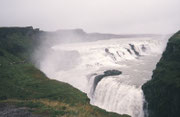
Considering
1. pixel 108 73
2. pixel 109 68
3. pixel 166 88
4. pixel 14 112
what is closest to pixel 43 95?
pixel 14 112

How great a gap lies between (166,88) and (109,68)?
3648 cm

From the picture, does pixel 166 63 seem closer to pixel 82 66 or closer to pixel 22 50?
pixel 82 66

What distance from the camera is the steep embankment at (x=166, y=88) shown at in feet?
96.5

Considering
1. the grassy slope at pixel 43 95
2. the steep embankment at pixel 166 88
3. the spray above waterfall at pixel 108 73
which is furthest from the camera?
the spray above waterfall at pixel 108 73

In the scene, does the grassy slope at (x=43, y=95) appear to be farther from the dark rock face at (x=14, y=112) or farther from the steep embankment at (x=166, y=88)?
the steep embankment at (x=166, y=88)

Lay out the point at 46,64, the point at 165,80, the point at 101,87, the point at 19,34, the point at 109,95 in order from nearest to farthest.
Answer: the point at 165,80
the point at 109,95
the point at 101,87
the point at 46,64
the point at 19,34

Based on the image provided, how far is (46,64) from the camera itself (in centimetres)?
8419

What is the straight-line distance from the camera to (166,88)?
31.4m

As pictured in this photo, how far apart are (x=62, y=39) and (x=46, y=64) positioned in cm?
9297

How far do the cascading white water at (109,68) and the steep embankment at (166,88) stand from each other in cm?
306

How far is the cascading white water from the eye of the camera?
4034cm

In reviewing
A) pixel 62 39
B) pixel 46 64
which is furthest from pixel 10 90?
pixel 62 39

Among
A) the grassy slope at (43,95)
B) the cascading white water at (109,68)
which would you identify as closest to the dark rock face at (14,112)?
the grassy slope at (43,95)

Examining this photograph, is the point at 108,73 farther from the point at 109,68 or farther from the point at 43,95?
the point at 43,95
